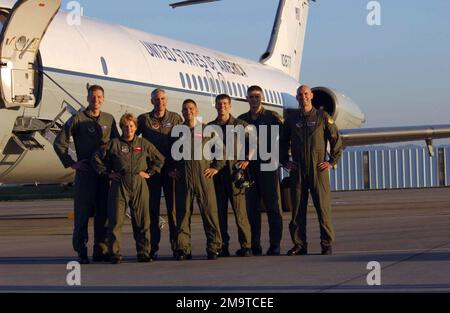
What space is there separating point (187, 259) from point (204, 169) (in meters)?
1.13

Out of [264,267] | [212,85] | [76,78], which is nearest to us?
[264,267]

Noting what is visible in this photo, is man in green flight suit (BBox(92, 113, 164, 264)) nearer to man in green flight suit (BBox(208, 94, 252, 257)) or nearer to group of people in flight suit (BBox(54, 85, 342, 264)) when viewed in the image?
group of people in flight suit (BBox(54, 85, 342, 264))

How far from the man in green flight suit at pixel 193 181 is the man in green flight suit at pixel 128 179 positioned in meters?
0.39

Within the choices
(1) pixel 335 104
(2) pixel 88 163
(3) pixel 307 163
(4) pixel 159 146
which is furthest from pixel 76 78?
(1) pixel 335 104

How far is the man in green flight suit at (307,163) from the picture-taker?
1369cm

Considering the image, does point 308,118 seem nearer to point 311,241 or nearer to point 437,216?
point 311,241

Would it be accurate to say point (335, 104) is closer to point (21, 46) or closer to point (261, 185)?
point (21, 46)

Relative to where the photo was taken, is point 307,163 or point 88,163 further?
point 307,163

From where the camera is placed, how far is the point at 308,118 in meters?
13.8

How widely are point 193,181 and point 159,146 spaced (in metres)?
0.68

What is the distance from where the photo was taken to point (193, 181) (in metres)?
13.6

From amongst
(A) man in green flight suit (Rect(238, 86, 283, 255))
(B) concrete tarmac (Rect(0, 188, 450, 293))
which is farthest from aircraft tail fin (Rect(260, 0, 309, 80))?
(A) man in green flight suit (Rect(238, 86, 283, 255))

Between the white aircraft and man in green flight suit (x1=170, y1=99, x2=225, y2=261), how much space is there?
4350 millimetres
